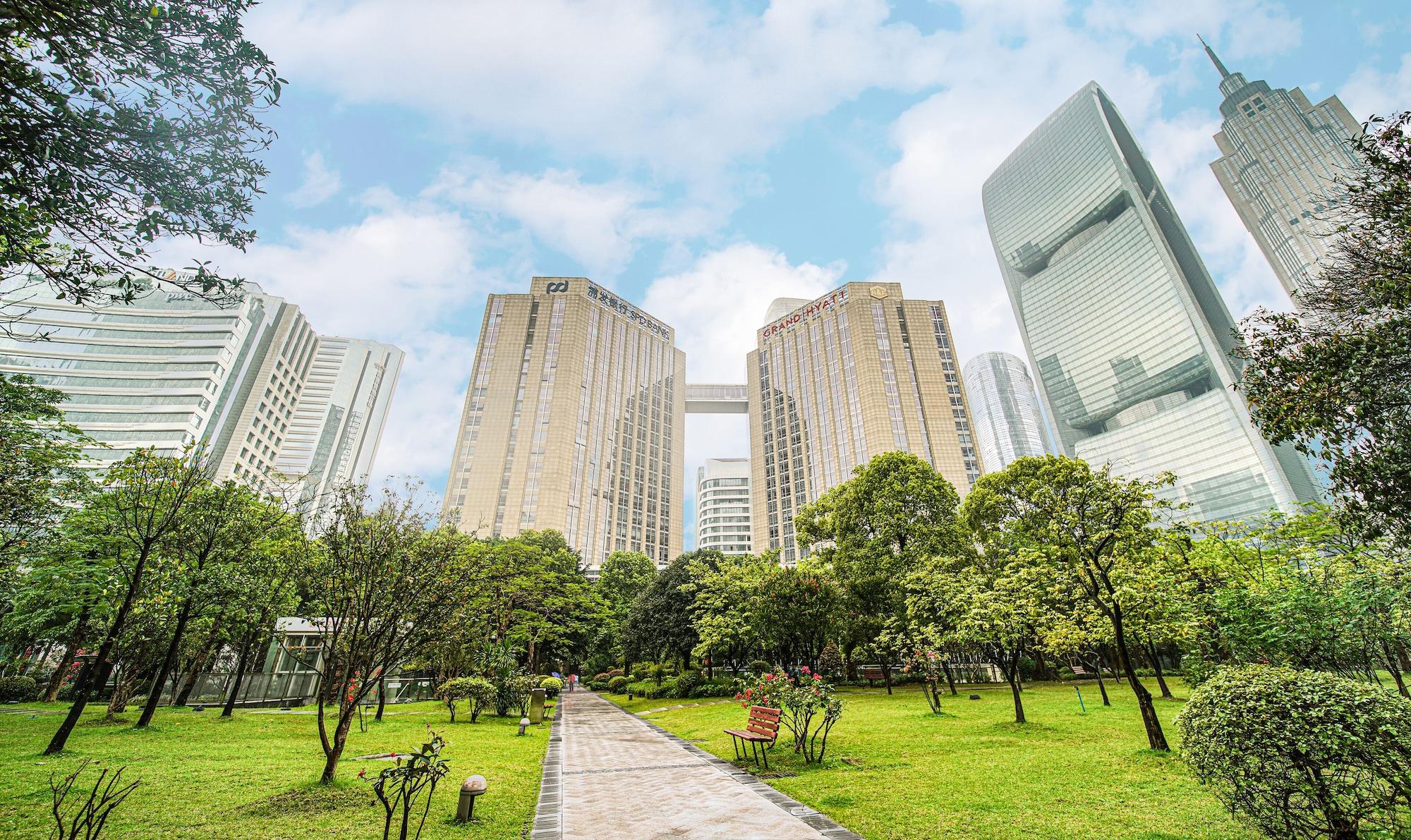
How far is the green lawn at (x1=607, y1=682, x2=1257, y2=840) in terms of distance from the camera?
237 inches

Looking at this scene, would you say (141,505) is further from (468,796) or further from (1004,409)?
(1004,409)

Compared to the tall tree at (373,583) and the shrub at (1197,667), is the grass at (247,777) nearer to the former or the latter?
the tall tree at (373,583)

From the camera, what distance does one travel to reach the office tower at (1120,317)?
332 ft

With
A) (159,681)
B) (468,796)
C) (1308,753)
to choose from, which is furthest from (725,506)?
(1308,753)

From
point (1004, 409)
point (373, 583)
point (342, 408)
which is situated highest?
point (1004, 409)

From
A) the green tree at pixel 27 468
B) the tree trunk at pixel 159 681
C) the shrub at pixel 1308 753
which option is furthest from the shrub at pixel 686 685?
the shrub at pixel 1308 753

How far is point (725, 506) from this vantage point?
13862 cm

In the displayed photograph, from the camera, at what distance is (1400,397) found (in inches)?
252

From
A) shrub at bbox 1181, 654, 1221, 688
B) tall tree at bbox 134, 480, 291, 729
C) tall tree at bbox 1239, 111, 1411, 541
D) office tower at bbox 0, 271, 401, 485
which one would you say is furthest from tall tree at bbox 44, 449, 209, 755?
office tower at bbox 0, 271, 401, 485

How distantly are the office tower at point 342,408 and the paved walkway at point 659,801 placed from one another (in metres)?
150

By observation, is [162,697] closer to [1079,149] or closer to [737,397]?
[737,397]

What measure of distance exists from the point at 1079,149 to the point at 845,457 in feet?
373

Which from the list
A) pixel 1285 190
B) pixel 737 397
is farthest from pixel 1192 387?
pixel 737 397

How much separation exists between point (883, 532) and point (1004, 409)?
172241 millimetres
